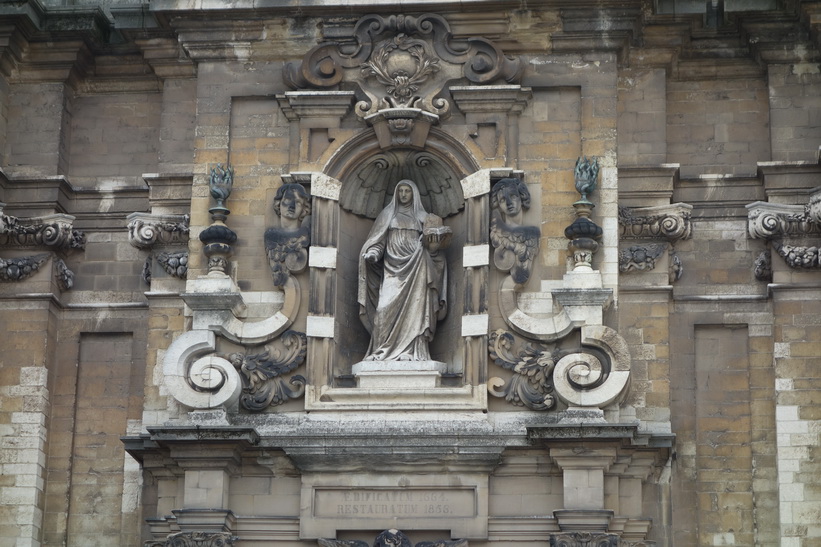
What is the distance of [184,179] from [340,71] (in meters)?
2.11

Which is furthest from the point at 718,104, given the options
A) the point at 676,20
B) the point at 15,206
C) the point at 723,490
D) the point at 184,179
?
the point at 15,206

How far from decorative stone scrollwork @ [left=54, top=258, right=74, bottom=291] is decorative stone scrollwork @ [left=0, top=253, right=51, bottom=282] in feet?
0.49

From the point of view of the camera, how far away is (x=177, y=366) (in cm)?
2198

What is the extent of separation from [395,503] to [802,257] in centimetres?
501

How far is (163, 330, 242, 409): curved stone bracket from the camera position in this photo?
21875mm

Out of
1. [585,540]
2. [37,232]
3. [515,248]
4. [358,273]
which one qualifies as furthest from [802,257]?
[37,232]

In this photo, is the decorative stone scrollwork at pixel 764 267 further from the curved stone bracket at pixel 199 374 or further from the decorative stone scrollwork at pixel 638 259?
the curved stone bracket at pixel 199 374

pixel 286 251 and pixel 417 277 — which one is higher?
pixel 286 251

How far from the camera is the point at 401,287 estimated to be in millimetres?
22344

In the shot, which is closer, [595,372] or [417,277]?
[595,372]

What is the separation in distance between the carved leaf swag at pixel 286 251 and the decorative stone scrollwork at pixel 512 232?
6.55 ft

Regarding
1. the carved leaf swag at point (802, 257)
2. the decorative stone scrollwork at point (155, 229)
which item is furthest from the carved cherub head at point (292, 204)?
the carved leaf swag at point (802, 257)

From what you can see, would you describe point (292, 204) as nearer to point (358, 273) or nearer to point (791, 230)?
point (358, 273)

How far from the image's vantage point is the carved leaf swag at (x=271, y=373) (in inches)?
867
